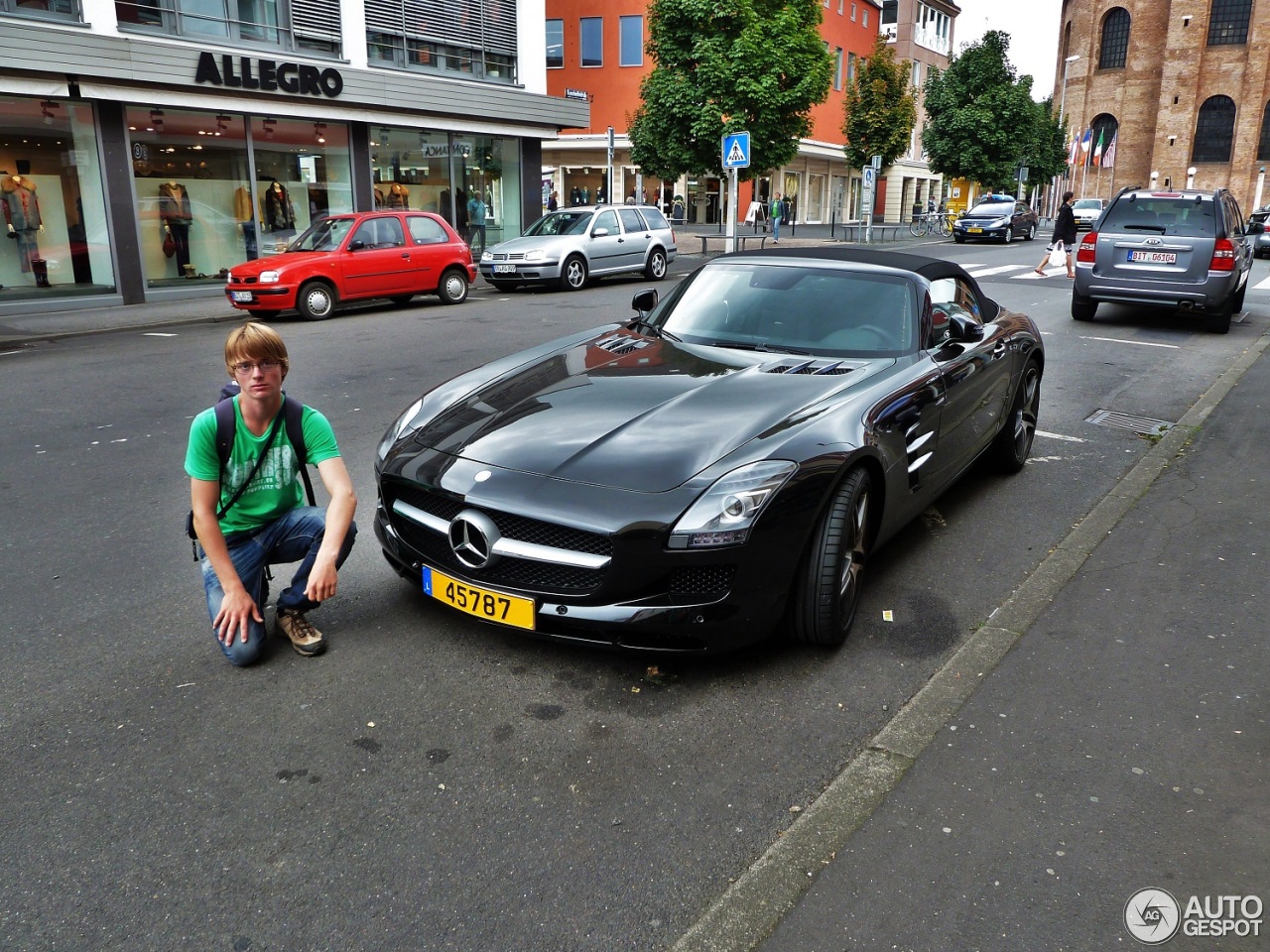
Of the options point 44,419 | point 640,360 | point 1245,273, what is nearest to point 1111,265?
point 1245,273

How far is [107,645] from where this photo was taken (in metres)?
3.95

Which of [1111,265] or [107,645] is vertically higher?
[1111,265]

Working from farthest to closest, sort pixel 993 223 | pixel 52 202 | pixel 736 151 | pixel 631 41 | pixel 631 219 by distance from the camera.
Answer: pixel 631 41, pixel 993 223, pixel 736 151, pixel 631 219, pixel 52 202

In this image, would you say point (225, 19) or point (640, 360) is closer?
point (640, 360)

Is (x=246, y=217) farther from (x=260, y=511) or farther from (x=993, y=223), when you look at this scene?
(x=993, y=223)

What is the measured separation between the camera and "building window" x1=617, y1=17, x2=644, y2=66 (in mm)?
45594

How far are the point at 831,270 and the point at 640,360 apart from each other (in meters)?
1.27

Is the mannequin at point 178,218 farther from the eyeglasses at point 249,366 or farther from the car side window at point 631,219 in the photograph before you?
the eyeglasses at point 249,366

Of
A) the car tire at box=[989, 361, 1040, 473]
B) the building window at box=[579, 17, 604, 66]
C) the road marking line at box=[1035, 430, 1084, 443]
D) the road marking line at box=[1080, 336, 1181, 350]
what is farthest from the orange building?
the car tire at box=[989, 361, 1040, 473]

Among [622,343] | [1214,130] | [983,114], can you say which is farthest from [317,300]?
[1214,130]

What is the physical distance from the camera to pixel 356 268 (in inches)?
606

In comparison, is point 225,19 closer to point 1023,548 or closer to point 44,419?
point 44,419

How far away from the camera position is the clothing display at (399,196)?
22.7 m

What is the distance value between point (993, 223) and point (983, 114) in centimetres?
1113
